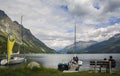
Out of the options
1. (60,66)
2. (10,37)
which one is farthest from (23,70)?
(10,37)

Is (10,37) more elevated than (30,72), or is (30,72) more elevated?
(10,37)

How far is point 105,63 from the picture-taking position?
31.6 metres

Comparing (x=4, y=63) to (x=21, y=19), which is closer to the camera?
(x=4, y=63)

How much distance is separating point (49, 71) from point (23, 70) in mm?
3321

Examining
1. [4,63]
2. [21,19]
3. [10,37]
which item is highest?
[21,19]

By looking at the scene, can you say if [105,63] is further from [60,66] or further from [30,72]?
[60,66]

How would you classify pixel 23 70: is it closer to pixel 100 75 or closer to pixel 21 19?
pixel 100 75

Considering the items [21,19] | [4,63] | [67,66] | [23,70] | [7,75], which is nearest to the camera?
[7,75]

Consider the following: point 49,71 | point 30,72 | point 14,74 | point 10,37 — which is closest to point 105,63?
point 49,71

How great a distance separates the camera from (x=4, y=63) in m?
82.6

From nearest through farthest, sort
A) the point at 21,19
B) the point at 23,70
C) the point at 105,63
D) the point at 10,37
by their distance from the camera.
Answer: the point at 23,70
the point at 105,63
the point at 10,37
the point at 21,19

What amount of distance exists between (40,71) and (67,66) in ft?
54.6

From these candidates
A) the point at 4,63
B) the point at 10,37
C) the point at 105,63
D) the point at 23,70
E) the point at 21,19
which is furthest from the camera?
the point at 21,19

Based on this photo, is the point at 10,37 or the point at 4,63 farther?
the point at 4,63
